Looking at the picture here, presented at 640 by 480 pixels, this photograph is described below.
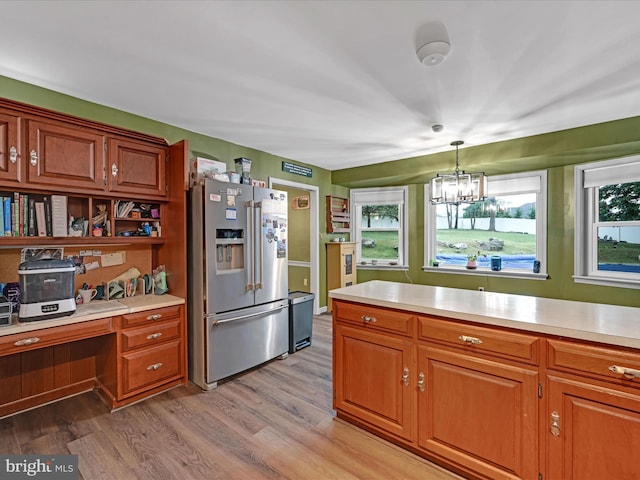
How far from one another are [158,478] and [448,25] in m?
3.06

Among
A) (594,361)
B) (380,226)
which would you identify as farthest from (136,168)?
(380,226)

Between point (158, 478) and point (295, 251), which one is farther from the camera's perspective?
point (295, 251)

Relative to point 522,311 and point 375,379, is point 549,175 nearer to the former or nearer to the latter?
point 522,311

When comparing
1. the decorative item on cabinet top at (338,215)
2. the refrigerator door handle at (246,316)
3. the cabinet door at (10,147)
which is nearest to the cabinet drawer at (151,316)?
the refrigerator door handle at (246,316)

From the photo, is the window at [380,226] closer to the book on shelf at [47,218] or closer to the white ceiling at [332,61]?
the white ceiling at [332,61]

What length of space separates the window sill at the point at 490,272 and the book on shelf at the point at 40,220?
473 cm

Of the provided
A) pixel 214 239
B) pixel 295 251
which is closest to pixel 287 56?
pixel 214 239

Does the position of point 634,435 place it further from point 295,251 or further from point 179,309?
point 295,251

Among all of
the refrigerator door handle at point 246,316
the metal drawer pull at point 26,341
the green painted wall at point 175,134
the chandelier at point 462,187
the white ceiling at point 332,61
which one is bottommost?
the refrigerator door handle at point 246,316

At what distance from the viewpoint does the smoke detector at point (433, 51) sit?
5.78 feet

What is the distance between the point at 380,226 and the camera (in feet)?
18.2

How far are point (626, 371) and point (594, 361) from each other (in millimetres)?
100

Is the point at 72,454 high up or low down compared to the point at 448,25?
down

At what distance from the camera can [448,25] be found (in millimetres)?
1717
